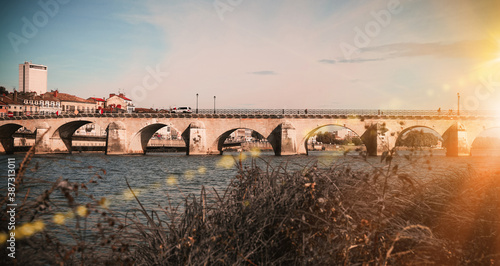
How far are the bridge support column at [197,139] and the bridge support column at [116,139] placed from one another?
428 inches

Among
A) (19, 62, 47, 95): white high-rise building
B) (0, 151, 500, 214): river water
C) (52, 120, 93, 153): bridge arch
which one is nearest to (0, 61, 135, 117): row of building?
(19, 62, 47, 95): white high-rise building

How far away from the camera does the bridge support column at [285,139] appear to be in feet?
191

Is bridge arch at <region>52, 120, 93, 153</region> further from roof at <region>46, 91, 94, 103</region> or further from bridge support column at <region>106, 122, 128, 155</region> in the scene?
roof at <region>46, 91, 94, 103</region>

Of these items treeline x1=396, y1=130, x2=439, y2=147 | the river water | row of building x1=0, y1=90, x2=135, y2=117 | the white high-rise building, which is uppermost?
the white high-rise building

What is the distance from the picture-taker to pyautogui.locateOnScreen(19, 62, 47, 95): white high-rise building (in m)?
128

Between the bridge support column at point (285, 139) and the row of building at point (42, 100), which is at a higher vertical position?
the row of building at point (42, 100)

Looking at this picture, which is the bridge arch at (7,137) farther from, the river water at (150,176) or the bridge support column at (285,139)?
the bridge support column at (285,139)

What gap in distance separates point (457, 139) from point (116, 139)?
5344 cm

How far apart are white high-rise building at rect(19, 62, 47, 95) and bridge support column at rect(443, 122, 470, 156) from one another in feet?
408

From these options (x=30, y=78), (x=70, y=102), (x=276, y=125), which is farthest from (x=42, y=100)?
(x=276, y=125)

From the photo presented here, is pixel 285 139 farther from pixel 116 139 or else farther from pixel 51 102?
pixel 51 102

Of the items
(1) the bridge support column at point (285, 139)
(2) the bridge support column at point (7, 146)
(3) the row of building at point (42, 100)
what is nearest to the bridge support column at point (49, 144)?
(2) the bridge support column at point (7, 146)

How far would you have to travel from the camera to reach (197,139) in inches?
2363

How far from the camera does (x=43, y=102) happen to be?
10275cm
